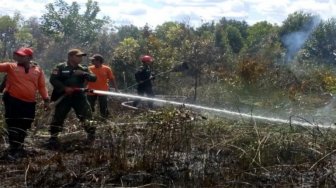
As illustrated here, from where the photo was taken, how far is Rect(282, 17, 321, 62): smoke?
113 feet

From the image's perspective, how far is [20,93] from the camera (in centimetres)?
758

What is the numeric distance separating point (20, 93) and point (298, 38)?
31595 mm

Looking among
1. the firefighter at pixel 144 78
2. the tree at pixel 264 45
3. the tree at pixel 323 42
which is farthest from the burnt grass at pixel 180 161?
the tree at pixel 323 42

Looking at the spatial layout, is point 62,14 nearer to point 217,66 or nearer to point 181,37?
point 181,37

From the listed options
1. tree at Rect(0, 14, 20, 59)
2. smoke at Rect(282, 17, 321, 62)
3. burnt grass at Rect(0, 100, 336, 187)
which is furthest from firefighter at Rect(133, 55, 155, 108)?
tree at Rect(0, 14, 20, 59)

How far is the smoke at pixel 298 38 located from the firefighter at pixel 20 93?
1102 inches

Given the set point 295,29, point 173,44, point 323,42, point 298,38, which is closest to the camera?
point 173,44

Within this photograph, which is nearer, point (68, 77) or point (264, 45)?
point (68, 77)

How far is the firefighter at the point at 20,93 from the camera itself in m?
7.47

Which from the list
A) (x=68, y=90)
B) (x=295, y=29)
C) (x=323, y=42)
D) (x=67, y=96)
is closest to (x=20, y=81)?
(x=68, y=90)

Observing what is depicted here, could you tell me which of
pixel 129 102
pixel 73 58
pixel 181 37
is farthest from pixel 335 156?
pixel 181 37

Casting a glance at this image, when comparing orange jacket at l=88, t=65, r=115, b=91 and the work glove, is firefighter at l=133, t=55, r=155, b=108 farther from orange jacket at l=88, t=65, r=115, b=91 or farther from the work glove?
the work glove

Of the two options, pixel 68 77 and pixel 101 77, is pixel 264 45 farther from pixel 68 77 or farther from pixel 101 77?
pixel 68 77

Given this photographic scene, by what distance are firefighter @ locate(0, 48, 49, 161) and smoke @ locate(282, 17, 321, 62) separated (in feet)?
91.8
